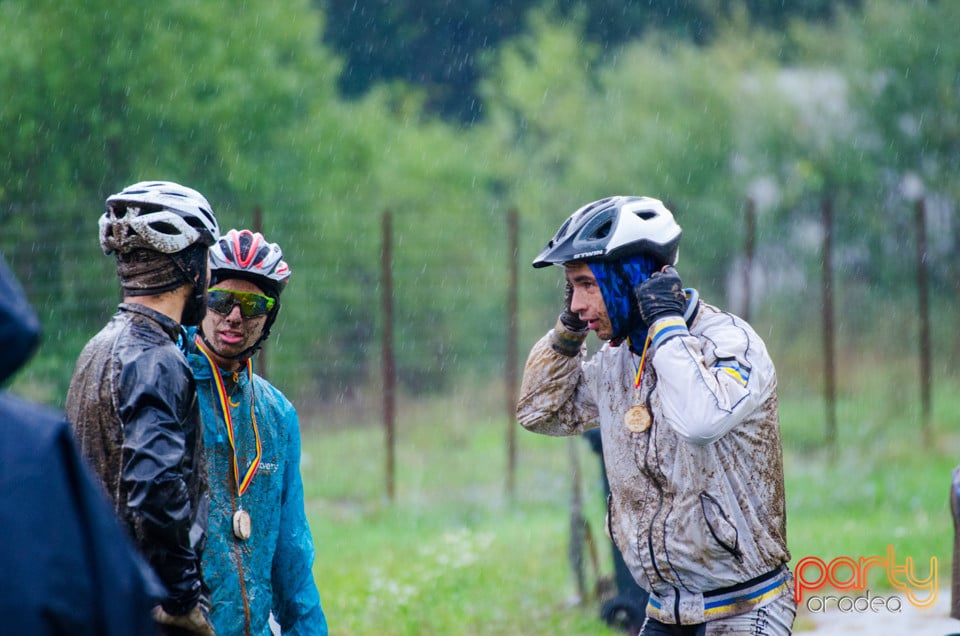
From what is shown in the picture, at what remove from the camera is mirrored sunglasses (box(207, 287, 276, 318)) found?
14.3 feet

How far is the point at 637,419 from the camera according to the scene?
4.04 meters

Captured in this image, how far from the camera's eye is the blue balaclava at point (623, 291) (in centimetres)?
420

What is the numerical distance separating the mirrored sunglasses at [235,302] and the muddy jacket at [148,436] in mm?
768

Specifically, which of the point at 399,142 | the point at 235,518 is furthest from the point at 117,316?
the point at 399,142

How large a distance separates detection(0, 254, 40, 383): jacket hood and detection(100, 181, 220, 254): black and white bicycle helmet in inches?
73.0

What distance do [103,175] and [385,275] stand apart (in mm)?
6577

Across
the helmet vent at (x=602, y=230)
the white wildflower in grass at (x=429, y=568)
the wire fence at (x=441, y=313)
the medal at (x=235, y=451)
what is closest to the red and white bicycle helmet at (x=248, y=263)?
the medal at (x=235, y=451)

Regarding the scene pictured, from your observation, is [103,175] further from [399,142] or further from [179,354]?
[179,354]

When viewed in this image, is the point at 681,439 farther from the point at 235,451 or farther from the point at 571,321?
the point at 235,451

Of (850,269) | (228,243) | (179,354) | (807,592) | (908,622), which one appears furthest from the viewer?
(850,269)

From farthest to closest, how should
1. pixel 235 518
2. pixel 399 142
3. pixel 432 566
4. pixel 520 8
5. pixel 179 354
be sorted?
pixel 520 8
pixel 399 142
pixel 432 566
pixel 235 518
pixel 179 354

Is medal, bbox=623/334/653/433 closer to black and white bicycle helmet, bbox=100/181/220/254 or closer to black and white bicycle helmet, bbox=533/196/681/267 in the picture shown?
black and white bicycle helmet, bbox=533/196/681/267

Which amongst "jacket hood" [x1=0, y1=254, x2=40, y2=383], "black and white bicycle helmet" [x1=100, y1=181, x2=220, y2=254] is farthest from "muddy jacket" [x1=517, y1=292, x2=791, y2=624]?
"jacket hood" [x1=0, y1=254, x2=40, y2=383]

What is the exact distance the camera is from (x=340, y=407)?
603 inches
